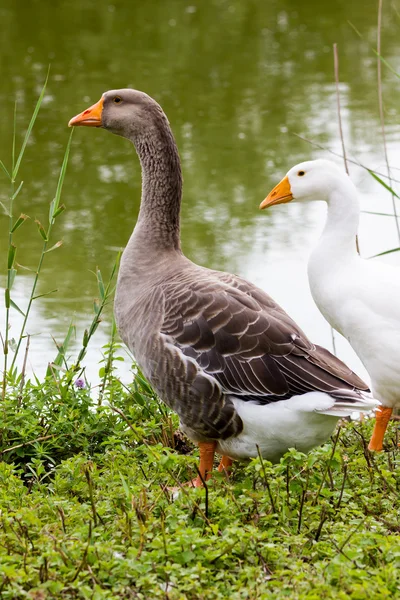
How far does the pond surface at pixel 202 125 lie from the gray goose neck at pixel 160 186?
1.30m

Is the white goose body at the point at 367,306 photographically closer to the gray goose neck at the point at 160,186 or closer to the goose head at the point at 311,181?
the goose head at the point at 311,181

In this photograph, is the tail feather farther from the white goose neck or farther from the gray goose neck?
the gray goose neck

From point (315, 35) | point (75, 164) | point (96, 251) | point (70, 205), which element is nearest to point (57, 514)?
point (96, 251)

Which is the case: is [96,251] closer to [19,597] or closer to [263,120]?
[263,120]

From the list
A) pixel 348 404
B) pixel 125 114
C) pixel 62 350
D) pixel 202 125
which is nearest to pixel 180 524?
pixel 348 404

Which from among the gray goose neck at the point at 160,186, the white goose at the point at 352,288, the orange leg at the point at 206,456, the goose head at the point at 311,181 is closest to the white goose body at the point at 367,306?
the white goose at the point at 352,288

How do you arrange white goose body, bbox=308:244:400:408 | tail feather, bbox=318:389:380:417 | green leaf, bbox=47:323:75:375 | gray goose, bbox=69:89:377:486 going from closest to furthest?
tail feather, bbox=318:389:380:417 → gray goose, bbox=69:89:377:486 → white goose body, bbox=308:244:400:408 → green leaf, bbox=47:323:75:375

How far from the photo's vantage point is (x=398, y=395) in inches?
166

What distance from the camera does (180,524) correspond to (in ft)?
10.0

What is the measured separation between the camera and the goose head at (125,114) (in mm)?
4621

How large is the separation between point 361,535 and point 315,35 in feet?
36.9

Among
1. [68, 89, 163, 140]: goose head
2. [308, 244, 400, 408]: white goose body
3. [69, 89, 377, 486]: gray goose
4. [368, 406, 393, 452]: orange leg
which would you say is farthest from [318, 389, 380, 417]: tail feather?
[68, 89, 163, 140]: goose head

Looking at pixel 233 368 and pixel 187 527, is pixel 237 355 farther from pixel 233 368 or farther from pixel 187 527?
pixel 187 527

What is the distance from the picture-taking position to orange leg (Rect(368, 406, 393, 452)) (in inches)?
169
